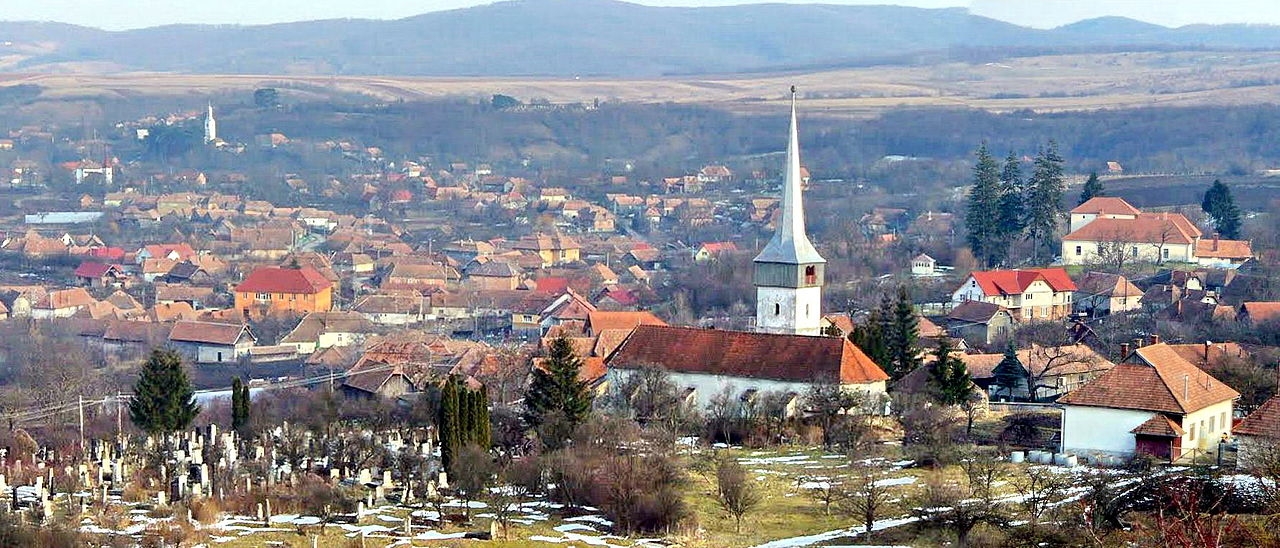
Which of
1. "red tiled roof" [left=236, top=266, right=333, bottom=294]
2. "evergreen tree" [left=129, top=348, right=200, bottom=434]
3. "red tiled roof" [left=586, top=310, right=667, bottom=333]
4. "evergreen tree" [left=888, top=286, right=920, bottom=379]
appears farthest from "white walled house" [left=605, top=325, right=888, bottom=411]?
"red tiled roof" [left=236, top=266, right=333, bottom=294]

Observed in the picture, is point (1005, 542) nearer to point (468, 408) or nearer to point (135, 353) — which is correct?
point (468, 408)

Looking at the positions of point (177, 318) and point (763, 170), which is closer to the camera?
point (177, 318)

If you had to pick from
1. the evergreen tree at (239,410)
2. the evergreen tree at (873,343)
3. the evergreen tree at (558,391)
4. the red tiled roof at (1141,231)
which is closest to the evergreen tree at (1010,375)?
the evergreen tree at (873,343)

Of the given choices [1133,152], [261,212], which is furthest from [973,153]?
[261,212]

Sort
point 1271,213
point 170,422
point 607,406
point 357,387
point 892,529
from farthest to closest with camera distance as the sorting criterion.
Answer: point 1271,213
point 357,387
point 607,406
point 170,422
point 892,529

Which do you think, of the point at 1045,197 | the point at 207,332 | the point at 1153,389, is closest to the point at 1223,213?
the point at 1045,197

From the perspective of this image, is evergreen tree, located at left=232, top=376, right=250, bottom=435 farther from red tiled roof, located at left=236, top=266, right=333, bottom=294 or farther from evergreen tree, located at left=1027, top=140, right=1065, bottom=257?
red tiled roof, located at left=236, top=266, right=333, bottom=294

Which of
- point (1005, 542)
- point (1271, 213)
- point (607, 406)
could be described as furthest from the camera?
point (1271, 213)
